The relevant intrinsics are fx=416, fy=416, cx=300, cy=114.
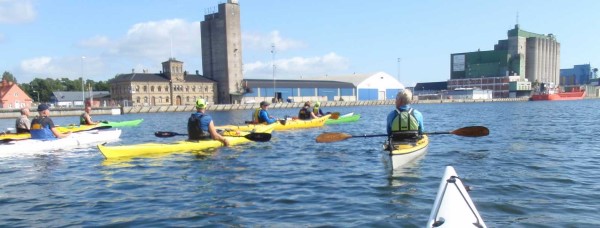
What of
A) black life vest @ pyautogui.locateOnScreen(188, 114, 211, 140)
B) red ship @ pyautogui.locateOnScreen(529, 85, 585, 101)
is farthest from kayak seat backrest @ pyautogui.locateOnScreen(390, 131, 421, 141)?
red ship @ pyautogui.locateOnScreen(529, 85, 585, 101)

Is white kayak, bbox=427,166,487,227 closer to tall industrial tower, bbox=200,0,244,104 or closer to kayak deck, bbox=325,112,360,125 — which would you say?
kayak deck, bbox=325,112,360,125

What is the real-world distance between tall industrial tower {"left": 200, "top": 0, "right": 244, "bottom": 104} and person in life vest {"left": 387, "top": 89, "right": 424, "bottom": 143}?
8304cm

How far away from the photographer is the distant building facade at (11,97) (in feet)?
258

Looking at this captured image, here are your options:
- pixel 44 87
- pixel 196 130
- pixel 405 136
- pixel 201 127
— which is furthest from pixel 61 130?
pixel 44 87

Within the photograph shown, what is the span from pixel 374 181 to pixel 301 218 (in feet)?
9.64

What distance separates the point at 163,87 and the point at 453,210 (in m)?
85.9

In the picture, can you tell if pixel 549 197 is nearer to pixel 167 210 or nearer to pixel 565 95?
pixel 167 210

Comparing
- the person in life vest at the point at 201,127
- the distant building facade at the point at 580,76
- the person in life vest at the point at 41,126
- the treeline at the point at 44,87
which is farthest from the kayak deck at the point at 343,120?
the distant building facade at the point at 580,76

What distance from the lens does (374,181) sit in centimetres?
887

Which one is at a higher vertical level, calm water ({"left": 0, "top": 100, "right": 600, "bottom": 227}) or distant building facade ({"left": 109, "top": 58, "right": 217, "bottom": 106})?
distant building facade ({"left": 109, "top": 58, "right": 217, "bottom": 106})

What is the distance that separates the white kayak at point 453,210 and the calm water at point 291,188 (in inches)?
49.0

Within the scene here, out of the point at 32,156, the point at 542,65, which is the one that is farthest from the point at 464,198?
the point at 542,65

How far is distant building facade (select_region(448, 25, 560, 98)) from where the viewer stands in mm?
136837

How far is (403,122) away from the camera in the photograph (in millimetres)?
10234
